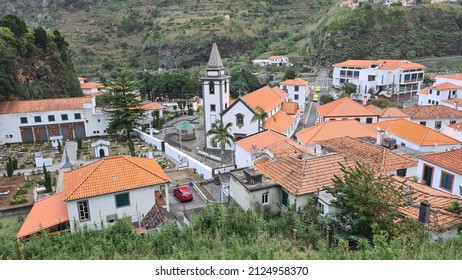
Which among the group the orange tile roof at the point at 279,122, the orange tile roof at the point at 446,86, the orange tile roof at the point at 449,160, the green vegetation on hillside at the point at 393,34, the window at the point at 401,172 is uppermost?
the green vegetation on hillside at the point at 393,34

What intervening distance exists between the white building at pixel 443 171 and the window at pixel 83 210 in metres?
17.8

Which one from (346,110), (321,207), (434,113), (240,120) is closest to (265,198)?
(321,207)

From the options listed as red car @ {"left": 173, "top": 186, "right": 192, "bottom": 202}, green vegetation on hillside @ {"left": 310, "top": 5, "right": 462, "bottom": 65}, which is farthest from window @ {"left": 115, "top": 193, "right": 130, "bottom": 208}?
green vegetation on hillside @ {"left": 310, "top": 5, "right": 462, "bottom": 65}

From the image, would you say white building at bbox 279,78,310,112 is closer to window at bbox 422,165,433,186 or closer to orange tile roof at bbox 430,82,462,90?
orange tile roof at bbox 430,82,462,90

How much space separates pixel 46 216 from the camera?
59.5 feet

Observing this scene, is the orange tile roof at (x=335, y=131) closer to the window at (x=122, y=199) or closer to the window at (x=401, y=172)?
the window at (x=401, y=172)

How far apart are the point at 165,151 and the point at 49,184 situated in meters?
12.1

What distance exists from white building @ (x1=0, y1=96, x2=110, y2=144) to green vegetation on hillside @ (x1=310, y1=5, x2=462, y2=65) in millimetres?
61634

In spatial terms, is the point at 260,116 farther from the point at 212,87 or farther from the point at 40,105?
the point at 40,105

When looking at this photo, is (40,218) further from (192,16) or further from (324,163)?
(192,16)

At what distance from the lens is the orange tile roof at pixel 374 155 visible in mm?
20203

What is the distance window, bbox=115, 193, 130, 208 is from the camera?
1847cm

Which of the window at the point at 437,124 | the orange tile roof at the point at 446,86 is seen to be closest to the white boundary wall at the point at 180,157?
the window at the point at 437,124

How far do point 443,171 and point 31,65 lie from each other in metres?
52.3
